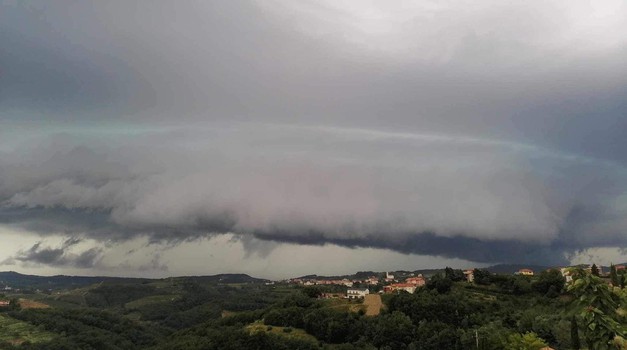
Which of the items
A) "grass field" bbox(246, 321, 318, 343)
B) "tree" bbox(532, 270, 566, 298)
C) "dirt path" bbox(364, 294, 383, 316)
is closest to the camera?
"grass field" bbox(246, 321, 318, 343)

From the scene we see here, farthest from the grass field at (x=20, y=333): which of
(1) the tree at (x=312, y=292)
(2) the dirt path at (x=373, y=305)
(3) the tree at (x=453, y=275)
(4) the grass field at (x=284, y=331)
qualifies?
(3) the tree at (x=453, y=275)

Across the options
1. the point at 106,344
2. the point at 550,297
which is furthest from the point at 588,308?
the point at 106,344

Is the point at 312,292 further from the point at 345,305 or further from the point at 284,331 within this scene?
the point at 284,331

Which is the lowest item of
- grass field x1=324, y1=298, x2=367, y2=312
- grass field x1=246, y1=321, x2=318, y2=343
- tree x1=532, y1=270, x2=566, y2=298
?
grass field x1=246, y1=321, x2=318, y2=343

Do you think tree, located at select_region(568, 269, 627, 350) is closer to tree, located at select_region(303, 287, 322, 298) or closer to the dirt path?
the dirt path

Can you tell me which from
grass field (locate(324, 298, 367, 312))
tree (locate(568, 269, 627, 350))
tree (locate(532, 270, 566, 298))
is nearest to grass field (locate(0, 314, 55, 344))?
grass field (locate(324, 298, 367, 312))

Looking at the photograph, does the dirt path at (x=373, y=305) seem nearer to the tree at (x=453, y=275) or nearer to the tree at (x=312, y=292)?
the tree at (x=312, y=292)

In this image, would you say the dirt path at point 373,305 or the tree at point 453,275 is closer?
the dirt path at point 373,305
